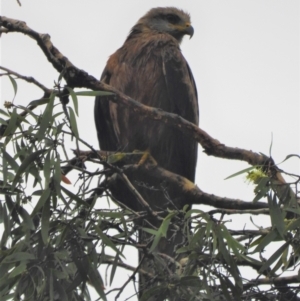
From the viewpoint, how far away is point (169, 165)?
517cm

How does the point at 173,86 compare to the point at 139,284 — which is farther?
the point at 173,86

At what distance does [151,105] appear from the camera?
491cm

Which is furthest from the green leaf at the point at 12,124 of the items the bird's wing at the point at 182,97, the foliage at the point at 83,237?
the bird's wing at the point at 182,97

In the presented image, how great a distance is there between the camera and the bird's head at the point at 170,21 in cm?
606

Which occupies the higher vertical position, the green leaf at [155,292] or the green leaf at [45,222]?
the green leaf at [45,222]

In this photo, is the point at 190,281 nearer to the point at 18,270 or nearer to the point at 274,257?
the point at 274,257

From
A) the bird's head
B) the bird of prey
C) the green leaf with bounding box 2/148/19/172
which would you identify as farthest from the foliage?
the bird's head

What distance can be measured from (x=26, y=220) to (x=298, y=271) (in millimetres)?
1058

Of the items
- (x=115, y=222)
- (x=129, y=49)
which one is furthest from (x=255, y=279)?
(x=129, y=49)

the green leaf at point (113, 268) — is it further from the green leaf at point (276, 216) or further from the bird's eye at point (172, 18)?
the bird's eye at point (172, 18)

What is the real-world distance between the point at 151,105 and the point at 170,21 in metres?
1.52

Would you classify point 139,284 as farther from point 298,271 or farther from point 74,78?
point 74,78

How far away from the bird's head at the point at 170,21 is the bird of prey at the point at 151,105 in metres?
0.75

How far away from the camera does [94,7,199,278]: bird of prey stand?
16.1 ft
